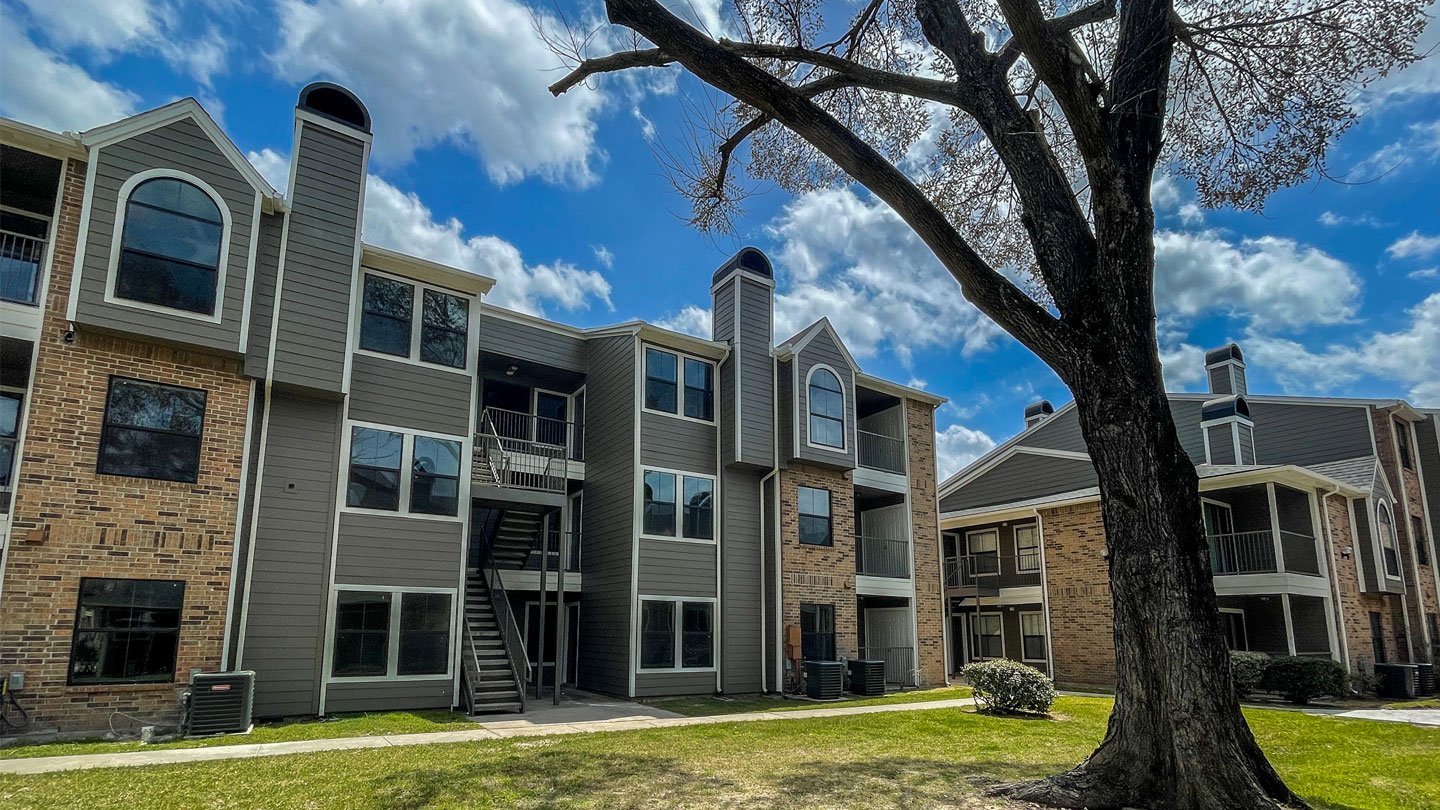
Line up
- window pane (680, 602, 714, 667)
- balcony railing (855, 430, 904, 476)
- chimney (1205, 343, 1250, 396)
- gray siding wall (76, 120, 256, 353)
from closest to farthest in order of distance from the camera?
gray siding wall (76, 120, 256, 353), window pane (680, 602, 714, 667), balcony railing (855, 430, 904, 476), chimney (1205, 343, 1250, 396)

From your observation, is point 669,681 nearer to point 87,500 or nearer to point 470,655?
point 470,655

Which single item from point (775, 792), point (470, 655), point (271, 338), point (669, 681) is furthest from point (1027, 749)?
point (271, 338)

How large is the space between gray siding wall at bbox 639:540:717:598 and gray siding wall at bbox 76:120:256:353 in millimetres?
8052

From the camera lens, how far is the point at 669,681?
1580 cm

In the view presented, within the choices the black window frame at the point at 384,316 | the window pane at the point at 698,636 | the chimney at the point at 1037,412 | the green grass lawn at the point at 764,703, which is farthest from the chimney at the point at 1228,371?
the black window frame at the point at 384,316

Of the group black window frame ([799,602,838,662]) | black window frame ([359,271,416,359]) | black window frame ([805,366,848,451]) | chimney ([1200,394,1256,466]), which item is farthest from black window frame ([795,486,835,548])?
chimney ([1200,394,1256,466])

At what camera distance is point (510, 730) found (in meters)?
11.1

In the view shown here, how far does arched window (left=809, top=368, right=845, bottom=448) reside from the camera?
18.4 meters

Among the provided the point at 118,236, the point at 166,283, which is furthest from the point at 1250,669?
the point at 118,236

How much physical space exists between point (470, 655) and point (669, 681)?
3991 mm

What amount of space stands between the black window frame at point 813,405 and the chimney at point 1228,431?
1175 cm

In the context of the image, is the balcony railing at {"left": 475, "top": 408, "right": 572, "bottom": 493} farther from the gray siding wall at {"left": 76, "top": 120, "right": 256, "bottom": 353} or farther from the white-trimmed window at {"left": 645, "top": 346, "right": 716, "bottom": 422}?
the gray siding wall at {"left": 76, "top": 120, "right": 256, "bottom": 353}

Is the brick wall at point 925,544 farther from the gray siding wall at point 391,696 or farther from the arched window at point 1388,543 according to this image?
the arched window at point 1388,543

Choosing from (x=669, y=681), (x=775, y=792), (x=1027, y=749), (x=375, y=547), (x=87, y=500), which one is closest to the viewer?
(x=775, y=792)
